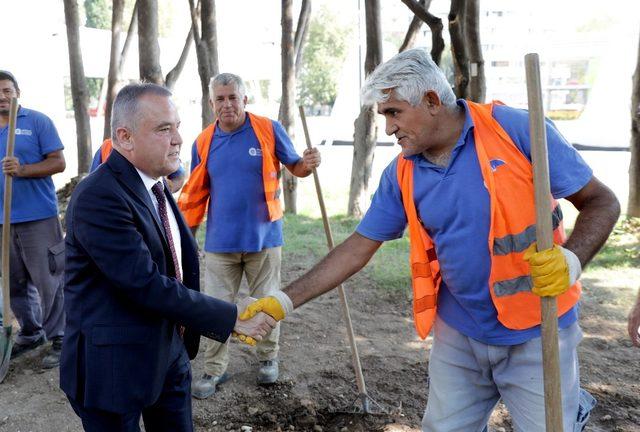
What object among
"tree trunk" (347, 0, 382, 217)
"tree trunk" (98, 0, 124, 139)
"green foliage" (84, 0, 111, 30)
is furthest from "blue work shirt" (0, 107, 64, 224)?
"green foliage" (84, 0, 111, 30)

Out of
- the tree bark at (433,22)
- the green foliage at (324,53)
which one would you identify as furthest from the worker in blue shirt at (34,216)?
the green foliage at (324,53)

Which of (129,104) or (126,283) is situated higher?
(129,104)

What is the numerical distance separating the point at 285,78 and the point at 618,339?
20.3 ft

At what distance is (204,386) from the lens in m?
4.31

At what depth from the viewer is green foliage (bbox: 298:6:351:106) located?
49438 millimetres

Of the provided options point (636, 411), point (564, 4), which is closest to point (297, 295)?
point (636, 411)

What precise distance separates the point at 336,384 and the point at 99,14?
2194 inches

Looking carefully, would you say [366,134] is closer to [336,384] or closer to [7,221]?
[336,384]

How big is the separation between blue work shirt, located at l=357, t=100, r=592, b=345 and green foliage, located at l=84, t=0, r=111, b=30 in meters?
56.1

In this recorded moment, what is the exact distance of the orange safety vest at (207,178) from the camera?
4.43 meters

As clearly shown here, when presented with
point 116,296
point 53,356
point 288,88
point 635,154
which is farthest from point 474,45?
point 116,296

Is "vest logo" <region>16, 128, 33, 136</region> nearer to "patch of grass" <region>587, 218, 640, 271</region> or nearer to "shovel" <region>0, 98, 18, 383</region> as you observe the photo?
"shovel" <region>0, 98, 18, 383</region>

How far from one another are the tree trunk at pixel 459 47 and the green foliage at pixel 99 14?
52.6 meters

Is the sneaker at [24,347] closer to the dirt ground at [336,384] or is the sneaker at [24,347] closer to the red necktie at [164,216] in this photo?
the dirt ground at [336,384]
